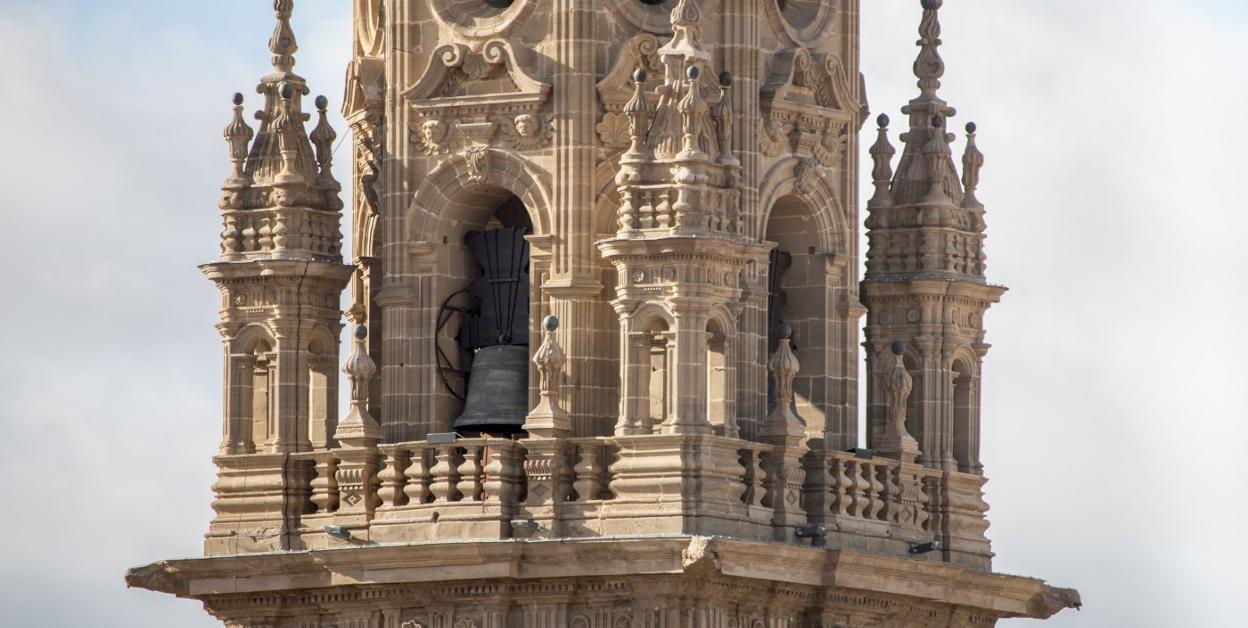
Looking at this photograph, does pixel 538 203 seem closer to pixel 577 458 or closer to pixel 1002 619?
pixel 577 458

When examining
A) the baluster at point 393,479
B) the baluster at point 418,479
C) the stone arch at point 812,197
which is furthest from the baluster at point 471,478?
the stone arch at point 812,197

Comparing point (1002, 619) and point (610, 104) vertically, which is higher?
point (610, 104)

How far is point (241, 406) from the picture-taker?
77375 millimetres

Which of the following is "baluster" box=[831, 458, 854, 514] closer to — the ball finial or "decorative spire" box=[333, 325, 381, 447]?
the ball finial

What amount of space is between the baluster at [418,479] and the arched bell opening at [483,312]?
926mm

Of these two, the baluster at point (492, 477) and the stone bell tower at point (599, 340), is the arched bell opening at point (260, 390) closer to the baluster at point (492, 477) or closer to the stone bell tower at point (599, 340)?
the stone bell tower at point (599, 340)

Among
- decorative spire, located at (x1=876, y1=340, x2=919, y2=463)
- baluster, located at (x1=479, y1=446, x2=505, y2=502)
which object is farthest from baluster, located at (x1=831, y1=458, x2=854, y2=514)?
baluster, located at (x1=479, y1=446, x2=505, y2=502)

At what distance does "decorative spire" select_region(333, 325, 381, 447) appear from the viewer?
2990 inches

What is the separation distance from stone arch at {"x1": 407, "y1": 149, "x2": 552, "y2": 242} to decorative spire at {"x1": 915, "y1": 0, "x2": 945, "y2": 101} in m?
5.91

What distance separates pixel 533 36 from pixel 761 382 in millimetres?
4911

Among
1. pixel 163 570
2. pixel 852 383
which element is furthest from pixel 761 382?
pixel 163 570

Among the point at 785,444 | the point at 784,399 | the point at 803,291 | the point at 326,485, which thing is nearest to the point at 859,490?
the point at 785,444

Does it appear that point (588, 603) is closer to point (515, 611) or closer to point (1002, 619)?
point (515, 611)

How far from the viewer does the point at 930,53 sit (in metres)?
79.9
